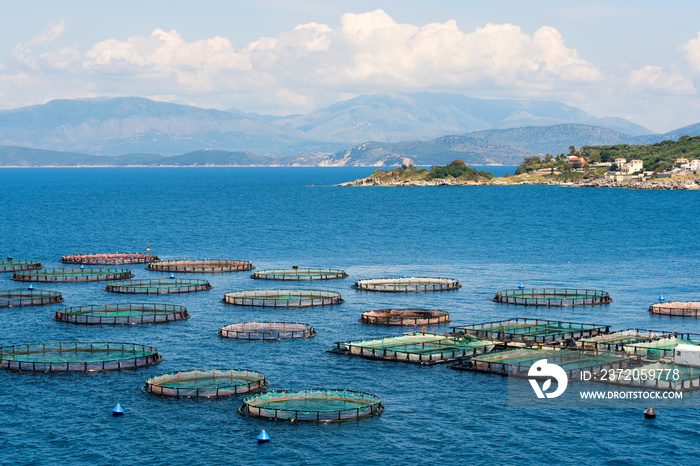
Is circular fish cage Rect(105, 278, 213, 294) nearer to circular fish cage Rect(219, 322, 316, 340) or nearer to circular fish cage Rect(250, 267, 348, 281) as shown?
circular fish cage Rect(250, 267, 348, 281)

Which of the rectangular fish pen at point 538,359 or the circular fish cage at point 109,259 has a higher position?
the circular fish cage at point 109,259

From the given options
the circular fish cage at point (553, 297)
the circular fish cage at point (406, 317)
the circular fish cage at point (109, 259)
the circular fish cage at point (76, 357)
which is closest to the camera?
the circular fish cage at point (76, 357)

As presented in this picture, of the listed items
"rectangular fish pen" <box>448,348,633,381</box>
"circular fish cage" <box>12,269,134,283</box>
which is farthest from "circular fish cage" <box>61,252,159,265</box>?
"rectangular fish pen" <box>448,348,633,381</box>

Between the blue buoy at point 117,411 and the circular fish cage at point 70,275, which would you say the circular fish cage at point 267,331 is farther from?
the circular fish cage at point 70,275

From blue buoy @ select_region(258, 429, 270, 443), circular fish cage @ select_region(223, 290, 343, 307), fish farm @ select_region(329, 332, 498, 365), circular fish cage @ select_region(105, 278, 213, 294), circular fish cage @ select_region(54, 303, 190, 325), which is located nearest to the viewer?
blue buoy @ select_region(258, 429, 270, 443)

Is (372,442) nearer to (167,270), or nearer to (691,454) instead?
(691,454)

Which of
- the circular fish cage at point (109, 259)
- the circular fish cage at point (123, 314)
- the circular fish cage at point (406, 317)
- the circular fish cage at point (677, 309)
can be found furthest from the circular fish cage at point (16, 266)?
the circular fish cage at point (677, 309)

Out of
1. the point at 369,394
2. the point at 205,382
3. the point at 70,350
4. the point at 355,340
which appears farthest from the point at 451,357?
the point at 70,350

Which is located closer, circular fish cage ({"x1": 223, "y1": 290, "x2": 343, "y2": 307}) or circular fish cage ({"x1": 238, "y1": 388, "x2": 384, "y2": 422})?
circular fish cage ({"x1": 238, "y1": 388, "x2": 384, "y2": 422})
